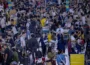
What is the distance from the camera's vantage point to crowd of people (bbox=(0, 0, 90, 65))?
43.8ft

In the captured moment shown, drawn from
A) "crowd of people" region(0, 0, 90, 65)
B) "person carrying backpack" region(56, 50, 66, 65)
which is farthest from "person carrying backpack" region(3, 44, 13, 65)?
"person carrying backpack" region(56, 50, 66, 65)

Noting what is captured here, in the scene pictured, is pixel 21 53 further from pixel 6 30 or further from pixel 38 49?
pixel 6 30

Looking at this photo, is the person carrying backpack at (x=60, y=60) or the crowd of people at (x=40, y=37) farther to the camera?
the crowd of people at (x=40, y=37)

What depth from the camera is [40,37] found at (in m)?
17.6

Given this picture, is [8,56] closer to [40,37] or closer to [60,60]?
[60,60]

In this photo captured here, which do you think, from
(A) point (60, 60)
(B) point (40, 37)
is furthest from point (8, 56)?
(B) point (40, 37)

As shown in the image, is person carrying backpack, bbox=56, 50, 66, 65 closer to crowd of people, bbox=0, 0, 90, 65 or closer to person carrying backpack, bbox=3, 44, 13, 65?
crowd of people, bbox=0, 0, 90, 65

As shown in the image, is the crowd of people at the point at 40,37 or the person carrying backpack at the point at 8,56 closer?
the person carrying backpack at the point at 8,56

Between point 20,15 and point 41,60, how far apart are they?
10.9 metres

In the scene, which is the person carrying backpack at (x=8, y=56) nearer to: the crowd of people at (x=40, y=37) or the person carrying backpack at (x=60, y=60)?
the crowd of people at (x=40, y=37)

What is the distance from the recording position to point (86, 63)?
45.9ft

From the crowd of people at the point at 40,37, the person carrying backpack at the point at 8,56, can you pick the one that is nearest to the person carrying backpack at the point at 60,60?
the crowd of people at the point at 40,37

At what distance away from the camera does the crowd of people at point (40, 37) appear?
13.3 metres

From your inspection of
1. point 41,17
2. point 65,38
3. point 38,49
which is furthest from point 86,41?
point 41,17
